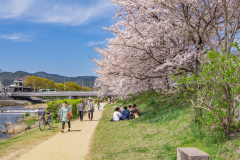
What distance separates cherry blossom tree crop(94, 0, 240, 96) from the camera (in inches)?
404

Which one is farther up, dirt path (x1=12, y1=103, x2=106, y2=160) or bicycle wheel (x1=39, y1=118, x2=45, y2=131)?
bicycle wheel (x1=39, y1=118, x2=45, y2=131)

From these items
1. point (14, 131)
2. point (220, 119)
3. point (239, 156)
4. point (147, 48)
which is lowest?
point (14, 131)

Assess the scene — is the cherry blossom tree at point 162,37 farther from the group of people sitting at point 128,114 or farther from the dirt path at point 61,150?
the dirt path at point 61,150

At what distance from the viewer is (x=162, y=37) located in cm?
1177

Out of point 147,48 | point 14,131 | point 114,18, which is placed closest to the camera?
point 147,48

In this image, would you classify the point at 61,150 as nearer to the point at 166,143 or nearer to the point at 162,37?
the point at 166,143

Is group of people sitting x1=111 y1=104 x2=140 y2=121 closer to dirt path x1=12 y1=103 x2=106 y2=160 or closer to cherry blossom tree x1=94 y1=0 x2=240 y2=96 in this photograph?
cherry blossom tree x1=94 y1=0 x2=240 y2=96

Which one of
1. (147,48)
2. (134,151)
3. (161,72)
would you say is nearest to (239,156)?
(134,151)

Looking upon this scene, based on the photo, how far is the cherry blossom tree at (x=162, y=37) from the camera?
10.3 m

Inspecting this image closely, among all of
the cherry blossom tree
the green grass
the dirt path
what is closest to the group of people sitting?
the cherry blossom tree

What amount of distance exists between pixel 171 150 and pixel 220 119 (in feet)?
5.56

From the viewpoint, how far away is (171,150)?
6.41 m

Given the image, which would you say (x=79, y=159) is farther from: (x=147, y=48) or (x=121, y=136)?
(x=147, y=48)

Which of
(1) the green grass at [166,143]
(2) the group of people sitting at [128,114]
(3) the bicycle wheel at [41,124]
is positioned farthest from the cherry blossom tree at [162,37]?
(3) the bicycle wheel at [41,124]
